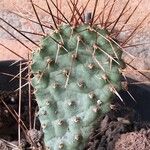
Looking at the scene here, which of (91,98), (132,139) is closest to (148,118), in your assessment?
(132,139)

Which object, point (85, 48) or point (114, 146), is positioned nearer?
point (85, 48)

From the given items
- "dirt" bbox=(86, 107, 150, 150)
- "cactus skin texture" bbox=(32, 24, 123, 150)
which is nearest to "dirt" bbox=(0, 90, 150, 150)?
"dirt" bbox=(86, 107, 150, 150)

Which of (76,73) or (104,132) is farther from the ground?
(76,73)

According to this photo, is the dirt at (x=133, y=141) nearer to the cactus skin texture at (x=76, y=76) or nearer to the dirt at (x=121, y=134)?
the dirt at (x=121, y=134)

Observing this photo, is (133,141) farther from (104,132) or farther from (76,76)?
(76,76)

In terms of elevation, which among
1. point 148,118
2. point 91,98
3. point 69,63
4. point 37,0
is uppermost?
point 37,0

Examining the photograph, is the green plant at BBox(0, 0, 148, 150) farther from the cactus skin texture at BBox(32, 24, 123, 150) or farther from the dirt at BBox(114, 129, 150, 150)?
the dirt at BBox(114, 129, 150, 150)

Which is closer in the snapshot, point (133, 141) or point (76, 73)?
point (76, 73)

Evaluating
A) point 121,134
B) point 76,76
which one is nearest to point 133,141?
point 121,134

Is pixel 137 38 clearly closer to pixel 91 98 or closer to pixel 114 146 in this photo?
pixel 114 146

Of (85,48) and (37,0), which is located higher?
(37,0)
